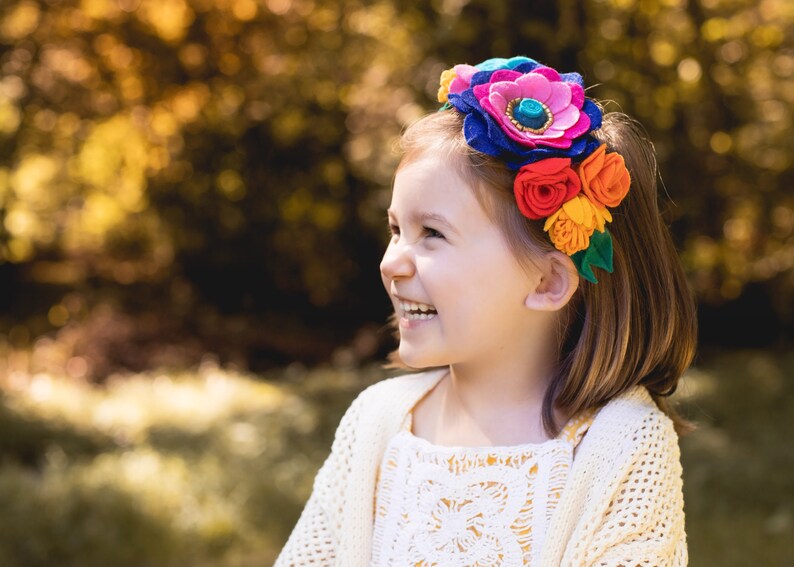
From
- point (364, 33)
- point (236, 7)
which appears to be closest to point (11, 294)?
point (236, 7)

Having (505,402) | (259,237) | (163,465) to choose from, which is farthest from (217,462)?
(505,402)

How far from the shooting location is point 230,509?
4.54 m

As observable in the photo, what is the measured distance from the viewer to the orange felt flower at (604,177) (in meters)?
1.81

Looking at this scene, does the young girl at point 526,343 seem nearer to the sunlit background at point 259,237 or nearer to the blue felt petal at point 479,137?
the blue felt petal at point 479,137

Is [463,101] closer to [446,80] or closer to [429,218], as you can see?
[446,80]

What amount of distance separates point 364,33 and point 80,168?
2596 millimetres

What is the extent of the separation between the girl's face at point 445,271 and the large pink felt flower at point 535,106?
142 millimetres

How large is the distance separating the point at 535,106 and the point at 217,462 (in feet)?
12.5

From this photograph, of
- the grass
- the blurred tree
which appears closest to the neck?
the grass

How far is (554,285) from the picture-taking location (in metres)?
1.92

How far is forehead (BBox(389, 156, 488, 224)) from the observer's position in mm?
1824

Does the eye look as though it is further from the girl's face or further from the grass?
the grass

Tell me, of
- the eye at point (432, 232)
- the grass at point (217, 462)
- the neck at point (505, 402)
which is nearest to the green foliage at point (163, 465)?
the grass at point (217, 462)

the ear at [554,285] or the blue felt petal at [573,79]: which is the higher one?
the blue felt petal at [573,79]
